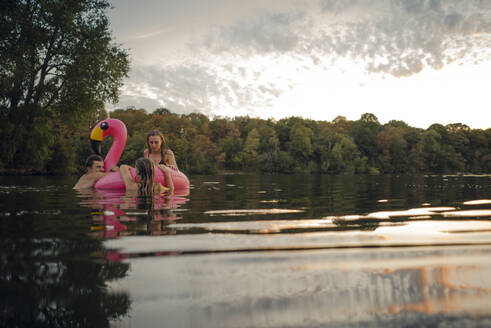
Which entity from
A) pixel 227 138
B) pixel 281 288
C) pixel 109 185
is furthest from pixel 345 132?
pixel 281 288

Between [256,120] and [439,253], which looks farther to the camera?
[256,120]

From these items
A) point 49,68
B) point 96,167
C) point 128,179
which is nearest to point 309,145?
point 49,68

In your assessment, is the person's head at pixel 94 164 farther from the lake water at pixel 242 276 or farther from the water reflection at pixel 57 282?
the water reflection at pixel 57 282

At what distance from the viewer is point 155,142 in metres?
10.1

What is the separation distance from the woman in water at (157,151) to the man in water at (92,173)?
1020mm

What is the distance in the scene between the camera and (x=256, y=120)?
88.4 metres

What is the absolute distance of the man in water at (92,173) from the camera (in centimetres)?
974

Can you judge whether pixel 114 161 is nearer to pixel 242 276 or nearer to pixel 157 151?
pixel 157 151

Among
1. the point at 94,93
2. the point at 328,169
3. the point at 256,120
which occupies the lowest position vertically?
the point at 328,169

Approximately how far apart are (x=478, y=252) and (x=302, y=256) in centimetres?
130

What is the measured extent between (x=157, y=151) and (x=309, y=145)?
69623mm

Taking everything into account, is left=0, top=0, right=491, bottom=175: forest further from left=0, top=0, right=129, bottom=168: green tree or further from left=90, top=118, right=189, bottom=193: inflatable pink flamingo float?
left=90, top=118, right=189, bottom=193: inflatable pink flamingo float

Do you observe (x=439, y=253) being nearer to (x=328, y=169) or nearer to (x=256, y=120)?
(x=328, y=169)

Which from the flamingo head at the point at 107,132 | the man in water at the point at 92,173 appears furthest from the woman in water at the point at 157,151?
A: the flamingo head at the point at 107,132
